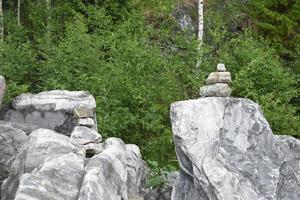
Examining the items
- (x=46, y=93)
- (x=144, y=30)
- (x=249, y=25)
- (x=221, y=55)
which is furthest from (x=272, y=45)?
(x=46, y=93)

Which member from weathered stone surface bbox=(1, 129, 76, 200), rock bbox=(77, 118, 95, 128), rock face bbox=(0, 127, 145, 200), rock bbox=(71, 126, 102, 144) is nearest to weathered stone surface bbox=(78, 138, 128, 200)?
rock face bbox=(0, 127, 145, 200)

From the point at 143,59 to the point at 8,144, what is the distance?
6510mm

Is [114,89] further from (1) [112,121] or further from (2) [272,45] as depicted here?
(2) [272,45]

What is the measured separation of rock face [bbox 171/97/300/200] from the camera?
9242 millimetres

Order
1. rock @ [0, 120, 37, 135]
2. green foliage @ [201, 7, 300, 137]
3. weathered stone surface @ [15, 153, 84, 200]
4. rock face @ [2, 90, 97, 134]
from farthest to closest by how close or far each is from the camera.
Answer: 1. green foliage @ [201, 7, 300, 137]
2. rock face @ [2, 90, 97, 134]
3. rock @ [0, 120, 37, 135]
4. weathered stone surface @ [15, 153, 84, 200]

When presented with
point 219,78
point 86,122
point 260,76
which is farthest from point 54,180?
point 260,76

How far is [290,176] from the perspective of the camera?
10.2 m

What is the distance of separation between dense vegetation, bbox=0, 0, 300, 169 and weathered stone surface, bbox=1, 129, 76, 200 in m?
3.76

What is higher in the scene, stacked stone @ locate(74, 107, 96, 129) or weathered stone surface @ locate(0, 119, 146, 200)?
stacked stone @ locate(74, 107, 96, 129)

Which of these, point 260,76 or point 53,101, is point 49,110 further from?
point 260,76

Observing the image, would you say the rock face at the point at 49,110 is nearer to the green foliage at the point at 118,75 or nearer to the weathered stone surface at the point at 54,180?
the green foliage at the point at 118,75

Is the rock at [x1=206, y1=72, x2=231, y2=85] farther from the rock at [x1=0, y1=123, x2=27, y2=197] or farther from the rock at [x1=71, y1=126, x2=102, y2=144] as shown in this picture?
the rock at [x1=0, y1=123, x2=27, y2=197]

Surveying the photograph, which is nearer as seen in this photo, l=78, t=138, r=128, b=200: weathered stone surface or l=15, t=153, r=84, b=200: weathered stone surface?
l=15, t=153, r=84, b=200: weathered stone surface

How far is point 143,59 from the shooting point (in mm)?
16422
